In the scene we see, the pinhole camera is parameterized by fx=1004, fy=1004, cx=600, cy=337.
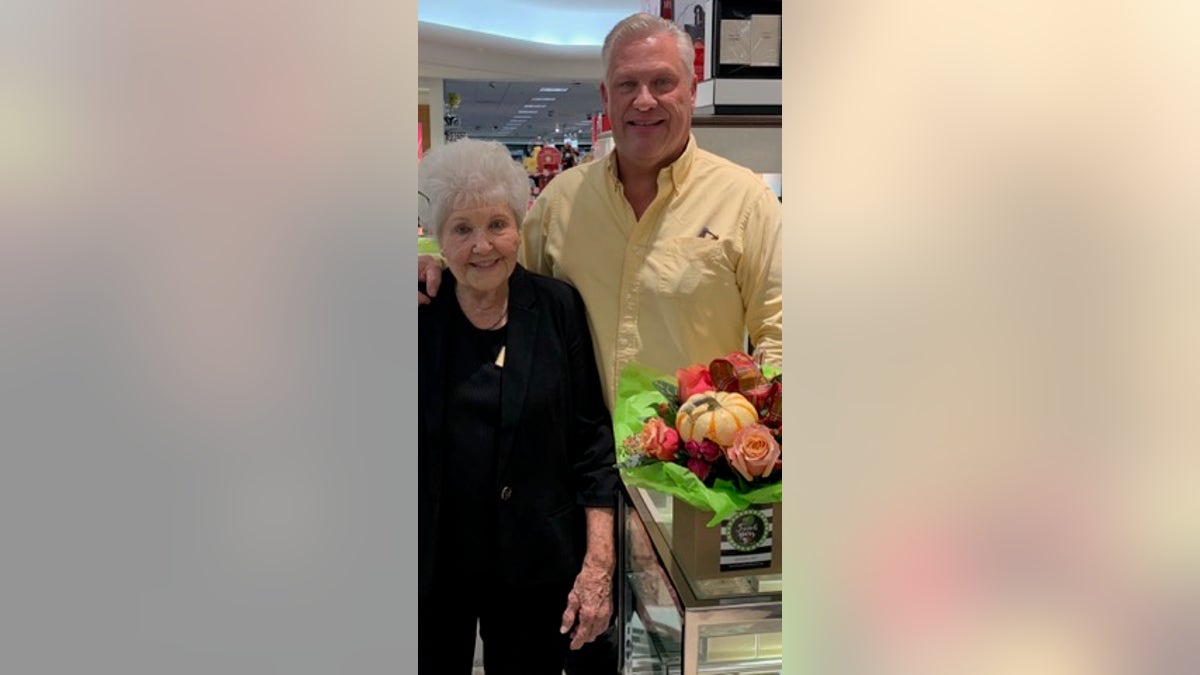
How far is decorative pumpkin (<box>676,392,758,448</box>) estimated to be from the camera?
1560 millimetres

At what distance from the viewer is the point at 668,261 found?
7.13 ft

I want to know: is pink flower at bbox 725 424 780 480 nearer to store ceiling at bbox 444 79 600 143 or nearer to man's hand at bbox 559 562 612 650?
man's hand at bbox 559 562 612 650

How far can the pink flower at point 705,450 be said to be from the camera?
1562mm

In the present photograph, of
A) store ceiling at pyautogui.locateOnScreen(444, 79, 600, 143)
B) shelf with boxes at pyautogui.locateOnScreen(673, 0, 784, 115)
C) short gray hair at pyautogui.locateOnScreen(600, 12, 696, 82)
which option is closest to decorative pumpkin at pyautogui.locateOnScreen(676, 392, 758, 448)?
short gray hair at pyautogui.locateOnScreen(600, 12, 696, 82)

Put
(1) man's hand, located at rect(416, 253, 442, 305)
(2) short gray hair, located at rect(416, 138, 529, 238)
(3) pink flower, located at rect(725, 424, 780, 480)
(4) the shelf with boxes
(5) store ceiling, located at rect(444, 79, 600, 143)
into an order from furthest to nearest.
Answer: (5) store ceiling, located at rect(444, 79, 600, 143) < (4) the shelf with boxes < (1) man's hand, located at rect(416, 253, 442, 305) < (2) short gray hair, located at rect(416, 138, 529, 238) < (3) pink flower, located at rect(725, 424, 780, 480)

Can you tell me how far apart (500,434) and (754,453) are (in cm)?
61

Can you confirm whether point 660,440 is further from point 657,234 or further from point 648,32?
point 648,32

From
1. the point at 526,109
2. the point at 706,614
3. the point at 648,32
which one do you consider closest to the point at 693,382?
the point at 706,614

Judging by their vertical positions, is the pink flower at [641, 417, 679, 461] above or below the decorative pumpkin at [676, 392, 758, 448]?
below

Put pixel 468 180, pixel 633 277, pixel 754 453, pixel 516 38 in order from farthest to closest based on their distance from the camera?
pixel 516 38 < pixel 633 277 < pixel 468 180 < pixel 754 453

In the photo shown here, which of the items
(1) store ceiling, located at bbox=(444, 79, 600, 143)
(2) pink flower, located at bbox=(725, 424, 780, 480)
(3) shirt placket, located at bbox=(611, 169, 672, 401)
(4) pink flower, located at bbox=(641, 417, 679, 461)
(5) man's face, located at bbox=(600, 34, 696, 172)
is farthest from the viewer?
(1) store ceiling, located at bbox=(444, 79, 600, 143)

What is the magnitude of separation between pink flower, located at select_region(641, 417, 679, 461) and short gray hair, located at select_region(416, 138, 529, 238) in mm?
544

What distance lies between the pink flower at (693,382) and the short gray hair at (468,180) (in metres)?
0.49
